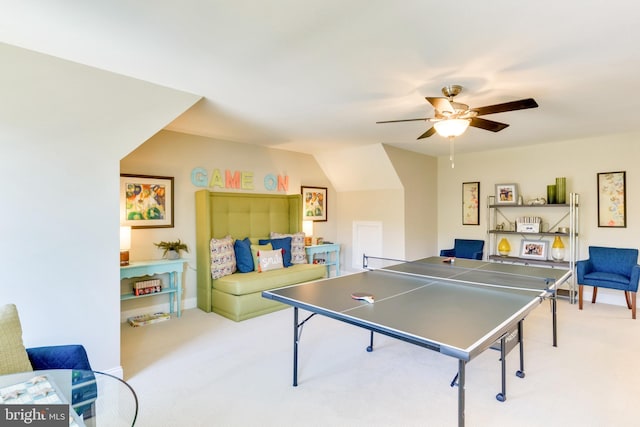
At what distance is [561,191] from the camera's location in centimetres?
487

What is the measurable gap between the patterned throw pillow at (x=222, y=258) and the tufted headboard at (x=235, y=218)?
0.06 m

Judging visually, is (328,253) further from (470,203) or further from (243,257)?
(470,203)

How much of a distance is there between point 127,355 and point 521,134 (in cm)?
528

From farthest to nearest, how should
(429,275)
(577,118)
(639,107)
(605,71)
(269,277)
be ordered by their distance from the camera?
1. (269,277)
2. (577,118)
3. (639,107)
4. (429,275)
5. (605,71)

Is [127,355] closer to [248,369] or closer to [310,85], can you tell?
[248,369]

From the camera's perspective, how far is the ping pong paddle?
2.13m

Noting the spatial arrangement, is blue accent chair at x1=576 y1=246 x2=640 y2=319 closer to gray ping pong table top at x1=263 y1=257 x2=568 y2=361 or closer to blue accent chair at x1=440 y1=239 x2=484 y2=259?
blue accent chair at x1=440 y1=239 x2=484 y2=259

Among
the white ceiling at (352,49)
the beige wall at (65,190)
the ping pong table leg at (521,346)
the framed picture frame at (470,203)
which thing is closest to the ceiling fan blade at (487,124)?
the white ceiling at (352,49)

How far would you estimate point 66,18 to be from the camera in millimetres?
1808

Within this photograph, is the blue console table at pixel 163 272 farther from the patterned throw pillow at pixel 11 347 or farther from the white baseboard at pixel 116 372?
the patterned throw pillow at pixel 11 347

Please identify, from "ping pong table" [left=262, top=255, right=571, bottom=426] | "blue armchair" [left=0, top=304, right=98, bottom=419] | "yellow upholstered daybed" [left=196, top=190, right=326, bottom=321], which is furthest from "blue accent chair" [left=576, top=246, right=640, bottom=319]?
"blue armchair" [left=0, top=304, right=98, bottom=419]

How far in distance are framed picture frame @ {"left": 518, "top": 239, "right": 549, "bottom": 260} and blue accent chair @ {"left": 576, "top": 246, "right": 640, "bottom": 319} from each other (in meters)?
0.58

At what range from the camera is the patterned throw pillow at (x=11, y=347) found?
1477mm

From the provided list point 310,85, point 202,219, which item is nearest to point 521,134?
point 310,85
